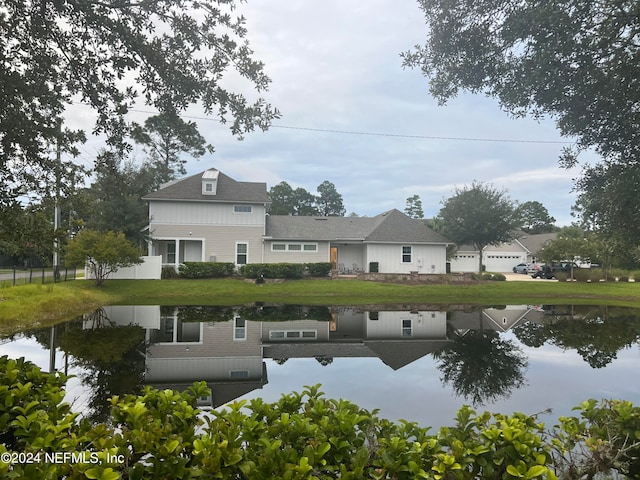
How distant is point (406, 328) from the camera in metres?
13.1

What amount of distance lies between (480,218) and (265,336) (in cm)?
2324

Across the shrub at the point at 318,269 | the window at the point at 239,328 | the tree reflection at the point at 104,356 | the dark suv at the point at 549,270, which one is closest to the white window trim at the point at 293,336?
the window at the point at 239,328

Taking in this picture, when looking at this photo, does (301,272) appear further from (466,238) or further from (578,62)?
(578,62)

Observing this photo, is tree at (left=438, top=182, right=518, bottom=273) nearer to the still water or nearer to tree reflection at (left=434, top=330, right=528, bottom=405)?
the still water

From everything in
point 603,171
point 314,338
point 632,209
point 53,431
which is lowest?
point 314,338

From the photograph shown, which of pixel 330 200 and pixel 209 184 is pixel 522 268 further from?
pixel 330 200

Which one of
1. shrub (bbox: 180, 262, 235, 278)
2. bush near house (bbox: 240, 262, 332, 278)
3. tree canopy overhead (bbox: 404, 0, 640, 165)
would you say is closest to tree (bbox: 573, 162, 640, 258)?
tree canopy overhead (bbox: 404, 0, 640, 165)

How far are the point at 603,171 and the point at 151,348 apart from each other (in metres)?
9.94

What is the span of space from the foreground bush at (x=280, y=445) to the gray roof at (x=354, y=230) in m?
24.9

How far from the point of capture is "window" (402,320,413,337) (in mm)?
12133

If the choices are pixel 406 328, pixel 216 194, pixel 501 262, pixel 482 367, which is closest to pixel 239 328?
pixel 406 328

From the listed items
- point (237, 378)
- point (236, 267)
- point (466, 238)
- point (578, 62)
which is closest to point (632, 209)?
point (578, 62)

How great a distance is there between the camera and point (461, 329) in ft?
42.3

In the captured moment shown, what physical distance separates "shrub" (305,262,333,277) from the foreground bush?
76.2 ft
